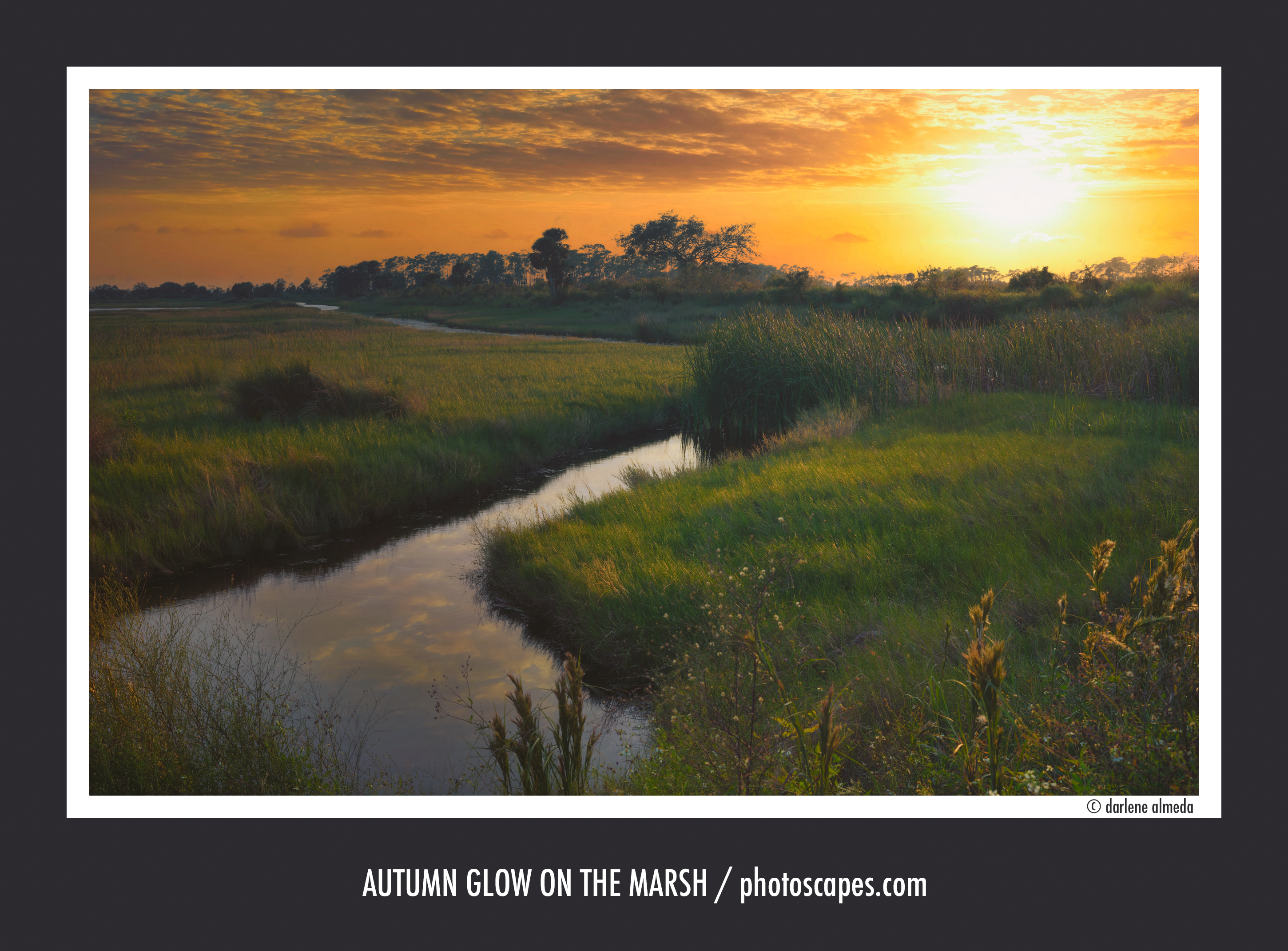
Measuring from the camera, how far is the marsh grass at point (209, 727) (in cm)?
414

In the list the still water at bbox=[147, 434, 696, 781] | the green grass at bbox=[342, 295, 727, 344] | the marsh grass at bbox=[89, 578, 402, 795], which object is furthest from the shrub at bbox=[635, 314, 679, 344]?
the marsh grass at bbox=[89, 578, 402, 795]

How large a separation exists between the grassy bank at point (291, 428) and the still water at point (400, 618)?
62 centimetres

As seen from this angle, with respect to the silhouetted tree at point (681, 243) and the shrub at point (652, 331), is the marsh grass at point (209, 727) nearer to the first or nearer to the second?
the shrub at point (652, 331)

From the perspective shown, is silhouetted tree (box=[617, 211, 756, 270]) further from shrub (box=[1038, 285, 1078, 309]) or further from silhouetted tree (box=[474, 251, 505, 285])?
shrub (box=[1038, 285, 1078, 309])

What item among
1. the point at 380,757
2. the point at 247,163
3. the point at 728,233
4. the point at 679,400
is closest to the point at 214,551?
the point at 247,163

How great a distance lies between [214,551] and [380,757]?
226 inches

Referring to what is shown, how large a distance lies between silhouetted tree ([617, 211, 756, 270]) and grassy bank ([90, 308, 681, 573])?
52.4 m

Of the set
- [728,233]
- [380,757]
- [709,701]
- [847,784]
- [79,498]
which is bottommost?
[380,757]

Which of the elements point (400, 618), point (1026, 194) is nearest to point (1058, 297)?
point (1026, 194)

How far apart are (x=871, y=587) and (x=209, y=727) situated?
5.12 meters

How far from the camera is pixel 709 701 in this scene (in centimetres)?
402

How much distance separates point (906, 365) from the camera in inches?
607

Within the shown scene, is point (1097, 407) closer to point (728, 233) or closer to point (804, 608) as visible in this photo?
point (804, 608)

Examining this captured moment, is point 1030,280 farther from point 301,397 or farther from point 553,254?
point 553,254
